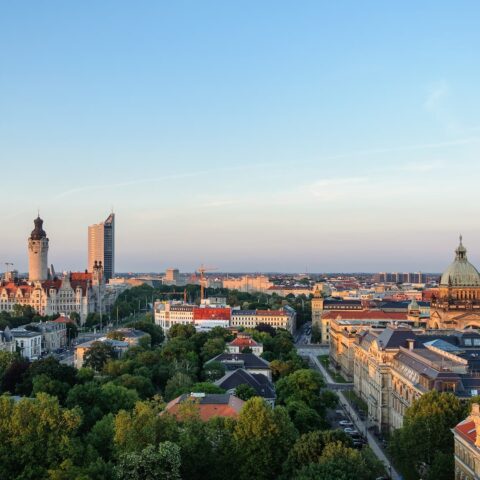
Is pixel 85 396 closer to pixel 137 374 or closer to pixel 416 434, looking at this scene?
pixel 137 374

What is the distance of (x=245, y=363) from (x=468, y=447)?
5332 centimetres

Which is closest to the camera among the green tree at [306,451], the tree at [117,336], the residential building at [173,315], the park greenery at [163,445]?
the park greenery at [163,445]

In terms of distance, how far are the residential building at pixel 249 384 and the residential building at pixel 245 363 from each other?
35.6 ft

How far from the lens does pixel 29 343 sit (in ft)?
429

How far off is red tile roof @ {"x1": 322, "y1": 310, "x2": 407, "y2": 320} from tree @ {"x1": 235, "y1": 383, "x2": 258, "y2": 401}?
8007 centimetres

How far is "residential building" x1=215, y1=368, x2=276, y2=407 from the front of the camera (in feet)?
258

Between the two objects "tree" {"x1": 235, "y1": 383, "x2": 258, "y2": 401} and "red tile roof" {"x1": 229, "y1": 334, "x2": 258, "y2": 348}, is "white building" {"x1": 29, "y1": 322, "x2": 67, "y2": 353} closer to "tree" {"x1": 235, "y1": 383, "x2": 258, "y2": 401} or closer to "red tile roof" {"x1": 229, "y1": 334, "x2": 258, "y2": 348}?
"red tile roof" {"x1": 229, "y1": 334, "x2": 258, "y2": 348}

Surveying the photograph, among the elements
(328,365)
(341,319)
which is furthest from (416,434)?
(341,319)

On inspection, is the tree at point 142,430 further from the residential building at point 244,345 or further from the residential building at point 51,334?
the residential building at point 51,334

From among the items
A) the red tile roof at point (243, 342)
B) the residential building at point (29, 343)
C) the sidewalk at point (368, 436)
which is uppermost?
the red tile roof at point (243, 342)

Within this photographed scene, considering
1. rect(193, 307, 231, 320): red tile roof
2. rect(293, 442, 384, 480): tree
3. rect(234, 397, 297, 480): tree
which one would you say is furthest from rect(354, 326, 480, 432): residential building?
rect(193, 307, 231, 320): red tile roof

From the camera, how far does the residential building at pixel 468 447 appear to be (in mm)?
45188

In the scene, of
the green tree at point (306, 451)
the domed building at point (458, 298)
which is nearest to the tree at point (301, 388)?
the green tree at point (306, 451)

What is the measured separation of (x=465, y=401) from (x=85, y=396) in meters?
35.9
